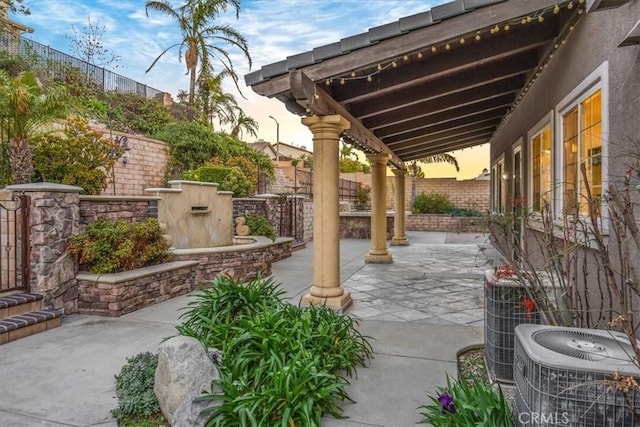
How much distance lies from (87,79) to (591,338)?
17.3 metres

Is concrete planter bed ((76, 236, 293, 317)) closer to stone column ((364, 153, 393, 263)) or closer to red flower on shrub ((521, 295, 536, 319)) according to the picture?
stone column ((364, 153, 393, 263))

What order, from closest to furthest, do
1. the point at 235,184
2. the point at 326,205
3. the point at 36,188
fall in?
the point at 36,188, the point at 326,205, the point at 235,184

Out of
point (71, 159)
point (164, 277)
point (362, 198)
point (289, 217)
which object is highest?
point (71, 159)

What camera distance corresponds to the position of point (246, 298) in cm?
411

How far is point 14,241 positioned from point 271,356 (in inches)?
161

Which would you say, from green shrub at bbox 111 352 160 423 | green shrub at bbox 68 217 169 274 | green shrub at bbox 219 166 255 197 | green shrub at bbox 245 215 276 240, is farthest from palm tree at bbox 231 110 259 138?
green shrub at bbox 111 352 160 423

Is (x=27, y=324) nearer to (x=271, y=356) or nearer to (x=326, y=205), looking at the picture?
(x=271, y=356)

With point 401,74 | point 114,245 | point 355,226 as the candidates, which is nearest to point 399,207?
point 355,226

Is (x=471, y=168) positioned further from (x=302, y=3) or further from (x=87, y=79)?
(x=87, y=79)

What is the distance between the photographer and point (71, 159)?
8.31 m

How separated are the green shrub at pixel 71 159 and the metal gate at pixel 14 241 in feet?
10.3

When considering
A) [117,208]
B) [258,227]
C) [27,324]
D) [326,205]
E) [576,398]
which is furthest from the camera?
[258,227]

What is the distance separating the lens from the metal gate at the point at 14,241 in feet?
16.3

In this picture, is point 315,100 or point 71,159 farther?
point 71,159
